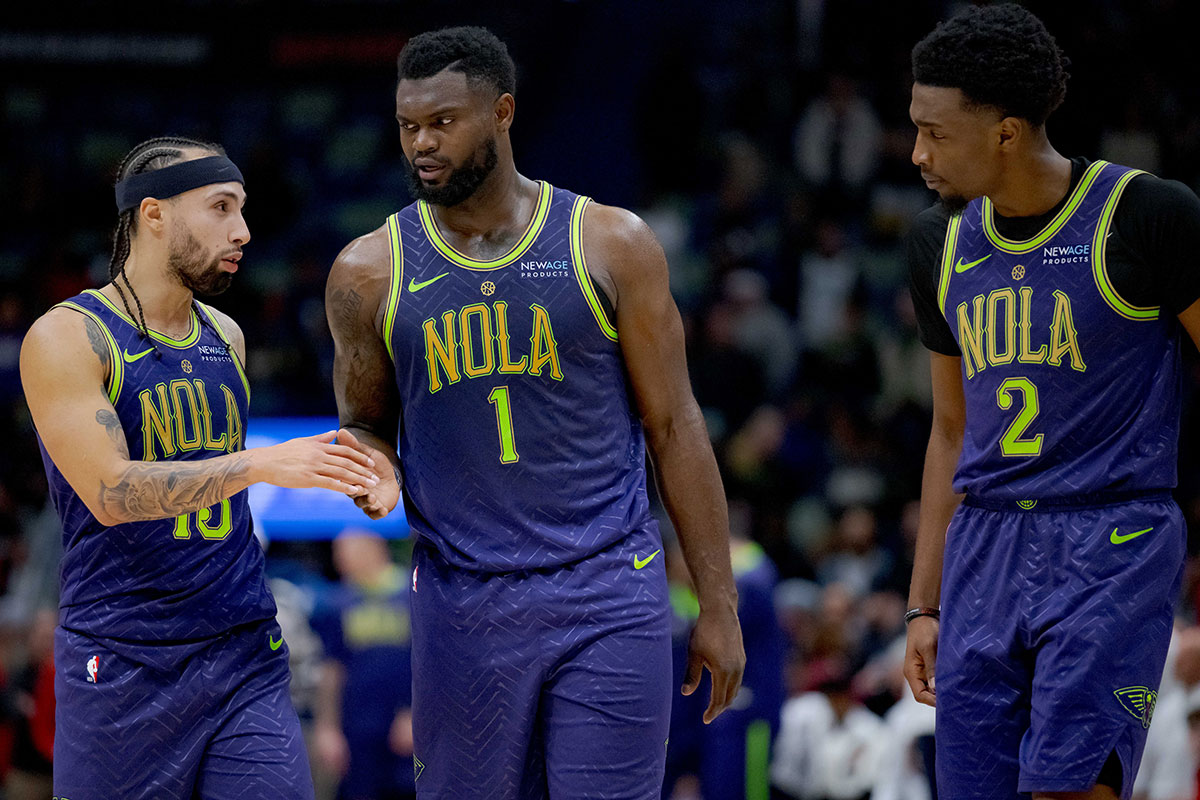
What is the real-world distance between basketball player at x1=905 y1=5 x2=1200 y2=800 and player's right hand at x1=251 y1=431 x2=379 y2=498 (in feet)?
5.54

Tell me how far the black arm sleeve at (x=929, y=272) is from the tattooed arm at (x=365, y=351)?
5.15 feet

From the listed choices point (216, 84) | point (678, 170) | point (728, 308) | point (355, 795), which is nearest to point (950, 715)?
point (355, 795)

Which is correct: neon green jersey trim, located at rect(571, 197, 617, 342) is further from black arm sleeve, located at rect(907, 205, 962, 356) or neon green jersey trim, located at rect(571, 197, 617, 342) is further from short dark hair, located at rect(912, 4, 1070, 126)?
short dark hair, located at rect(912, 4, 1070, 126)

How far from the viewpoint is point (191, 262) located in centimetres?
475

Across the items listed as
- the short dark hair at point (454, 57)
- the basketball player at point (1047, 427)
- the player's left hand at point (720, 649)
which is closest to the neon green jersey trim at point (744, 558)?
the player's left hand at point (720, 649)

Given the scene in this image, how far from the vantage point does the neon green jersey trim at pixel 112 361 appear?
453 cm

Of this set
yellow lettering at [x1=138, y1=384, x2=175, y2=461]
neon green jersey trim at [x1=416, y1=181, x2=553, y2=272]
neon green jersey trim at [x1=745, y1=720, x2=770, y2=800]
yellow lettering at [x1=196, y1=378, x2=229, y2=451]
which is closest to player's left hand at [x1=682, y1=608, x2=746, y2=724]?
neon green jersey trim at [x1=416, y1=181, x2=553, y2=272]

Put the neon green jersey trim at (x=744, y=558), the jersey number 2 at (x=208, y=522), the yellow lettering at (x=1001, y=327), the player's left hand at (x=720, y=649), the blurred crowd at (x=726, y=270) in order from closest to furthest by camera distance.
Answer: the yellow lettering at (x=1001, y=327)
the player's left hand at (x=720, y=649)
the jersey number 2 at (x=208, y=522)
the neon green jersey trim at (x=744, y=558)
the blurred crowd at (x=726, y=270)

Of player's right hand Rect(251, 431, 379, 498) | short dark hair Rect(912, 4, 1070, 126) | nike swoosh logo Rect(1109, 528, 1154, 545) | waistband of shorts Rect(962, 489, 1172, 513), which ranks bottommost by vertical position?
nike swoosh logo Rect(1109, 528, 1154, 545)

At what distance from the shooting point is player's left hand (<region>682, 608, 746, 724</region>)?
14.6 ft

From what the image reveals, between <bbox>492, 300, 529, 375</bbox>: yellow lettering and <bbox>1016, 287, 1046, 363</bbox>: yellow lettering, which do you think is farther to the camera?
<bbox>492, 300, 529, 375</bbox>: yellow lettering

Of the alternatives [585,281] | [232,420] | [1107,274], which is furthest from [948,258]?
[232,420]

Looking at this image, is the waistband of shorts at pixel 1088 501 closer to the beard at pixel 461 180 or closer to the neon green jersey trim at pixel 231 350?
A: the beard at pixel 461 180

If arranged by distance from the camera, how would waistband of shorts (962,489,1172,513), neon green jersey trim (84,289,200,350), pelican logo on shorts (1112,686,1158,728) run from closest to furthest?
pelican logo on shorts (1112,686,1158,728) → waistband of shorts (962,489,1172,513) → neon green jersey trim (84,289,200,350)
